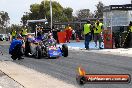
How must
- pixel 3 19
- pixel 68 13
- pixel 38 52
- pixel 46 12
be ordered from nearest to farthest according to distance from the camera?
pixel 38 52 < pixel 46 12 < pixel 68 13 < pixel 3 19

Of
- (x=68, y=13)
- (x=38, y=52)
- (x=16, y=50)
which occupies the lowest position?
(x=38, y=52)

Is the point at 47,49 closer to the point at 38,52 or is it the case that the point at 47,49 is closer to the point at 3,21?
the point at 38,52

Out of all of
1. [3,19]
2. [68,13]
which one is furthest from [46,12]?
[3,19]

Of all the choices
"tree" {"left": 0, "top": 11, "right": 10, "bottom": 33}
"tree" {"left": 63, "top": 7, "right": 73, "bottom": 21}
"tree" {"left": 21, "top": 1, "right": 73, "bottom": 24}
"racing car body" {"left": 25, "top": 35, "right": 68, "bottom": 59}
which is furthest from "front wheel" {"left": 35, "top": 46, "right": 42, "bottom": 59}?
"tree" {"left": 0, "top": 11, "right": 10, "bottom": 33}

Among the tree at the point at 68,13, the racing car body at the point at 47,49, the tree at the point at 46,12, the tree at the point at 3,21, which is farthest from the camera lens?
the tree at the point at 3,21

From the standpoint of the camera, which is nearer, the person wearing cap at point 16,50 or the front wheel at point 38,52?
the front wheel at point 38,52

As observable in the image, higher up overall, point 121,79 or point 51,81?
point 121,79

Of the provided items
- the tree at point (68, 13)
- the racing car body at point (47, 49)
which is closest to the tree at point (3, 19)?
the tree at point (68, 13)

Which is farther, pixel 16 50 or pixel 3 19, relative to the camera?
pixel 3 19

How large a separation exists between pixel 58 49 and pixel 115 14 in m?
11.8

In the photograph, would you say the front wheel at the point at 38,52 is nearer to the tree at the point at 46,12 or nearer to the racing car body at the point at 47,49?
the racing car body at the point at 47,49

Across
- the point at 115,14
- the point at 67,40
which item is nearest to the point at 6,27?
the point at 67,40

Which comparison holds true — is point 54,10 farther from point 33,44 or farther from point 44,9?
point 33,44

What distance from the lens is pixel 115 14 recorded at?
1251 inches
